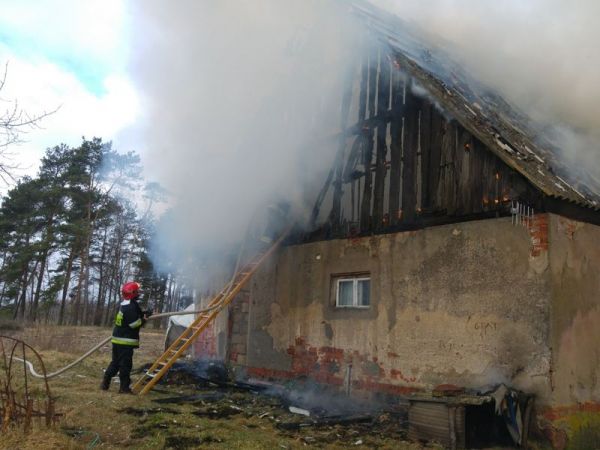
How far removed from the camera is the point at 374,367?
8.09 m

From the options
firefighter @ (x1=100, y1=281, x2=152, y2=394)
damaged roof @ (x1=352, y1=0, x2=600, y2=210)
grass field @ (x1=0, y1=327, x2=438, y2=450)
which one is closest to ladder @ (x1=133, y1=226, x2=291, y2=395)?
grass field @ (x1=0, y1=327, x2=438, y2=450)

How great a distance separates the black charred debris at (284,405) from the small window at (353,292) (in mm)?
1507

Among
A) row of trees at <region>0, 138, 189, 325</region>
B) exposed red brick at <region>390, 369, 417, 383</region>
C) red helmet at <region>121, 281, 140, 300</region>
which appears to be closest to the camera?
exposed red brick at <region>390, 369, 417, 383</region>

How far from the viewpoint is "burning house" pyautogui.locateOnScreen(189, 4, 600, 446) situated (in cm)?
630

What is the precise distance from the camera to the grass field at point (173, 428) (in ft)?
17.0

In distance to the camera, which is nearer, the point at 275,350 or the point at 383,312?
the point at 383,312

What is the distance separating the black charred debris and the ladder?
16.1 inches

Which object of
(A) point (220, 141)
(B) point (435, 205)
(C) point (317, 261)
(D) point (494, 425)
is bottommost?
(D) point (494, 425)

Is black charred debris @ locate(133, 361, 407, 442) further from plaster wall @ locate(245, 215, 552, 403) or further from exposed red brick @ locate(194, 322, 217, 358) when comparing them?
exposed red brick @ locate(194, 322, 217, 358)

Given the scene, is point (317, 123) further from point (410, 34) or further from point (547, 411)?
point (547, 411)

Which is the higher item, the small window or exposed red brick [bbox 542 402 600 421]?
the small window

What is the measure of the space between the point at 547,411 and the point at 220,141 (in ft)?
24.3

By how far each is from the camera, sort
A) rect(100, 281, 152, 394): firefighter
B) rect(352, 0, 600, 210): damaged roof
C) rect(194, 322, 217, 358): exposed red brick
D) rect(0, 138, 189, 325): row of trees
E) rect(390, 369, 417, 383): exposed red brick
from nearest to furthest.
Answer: rect(352, 0, 600, 210): damaged roof → rect(390, 369, 417, 383): exposed red brick → rect(100, 281, 152, 394): firefighter → rect(194, 322, 217, 358): exposed red brick → rect(0, 138, 189, 325): row of trees

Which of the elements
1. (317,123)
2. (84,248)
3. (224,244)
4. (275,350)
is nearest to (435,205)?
(317,123)
